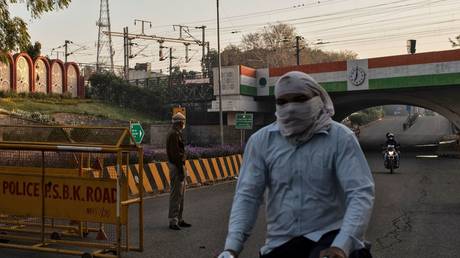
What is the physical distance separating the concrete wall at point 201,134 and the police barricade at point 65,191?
28.7 m

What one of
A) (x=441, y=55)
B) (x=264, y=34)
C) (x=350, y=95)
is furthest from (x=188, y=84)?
(x=264, y=34)

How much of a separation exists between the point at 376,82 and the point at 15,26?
Answer: 28774 millimetres

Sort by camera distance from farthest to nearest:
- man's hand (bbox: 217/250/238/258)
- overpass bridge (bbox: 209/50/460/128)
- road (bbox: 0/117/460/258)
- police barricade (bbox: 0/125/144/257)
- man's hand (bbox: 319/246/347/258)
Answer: overpass bridge (bbox: 209/50/460/128), road (bbox: 0/117/460/258), police barricade (bbox: 0/125/144/257), man's hand (bbox: 217/250/238/258), man's hand (bbox: 319/246/347/258)

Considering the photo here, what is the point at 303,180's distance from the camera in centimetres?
268

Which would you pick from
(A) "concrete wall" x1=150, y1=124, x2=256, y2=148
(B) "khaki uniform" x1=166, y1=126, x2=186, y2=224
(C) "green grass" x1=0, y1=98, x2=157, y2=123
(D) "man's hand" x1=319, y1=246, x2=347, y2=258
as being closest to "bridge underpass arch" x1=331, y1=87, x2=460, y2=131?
(A) "concrete wall" x1=150, y1=124, x2=256, y2=148

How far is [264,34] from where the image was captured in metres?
78.9

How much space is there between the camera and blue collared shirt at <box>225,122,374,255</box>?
8.61 feet

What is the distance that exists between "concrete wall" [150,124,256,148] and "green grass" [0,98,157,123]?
99.4 inches

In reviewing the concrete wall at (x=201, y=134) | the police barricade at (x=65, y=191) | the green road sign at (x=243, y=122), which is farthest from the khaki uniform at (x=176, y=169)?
the concrete wall at (x=201, y=134)

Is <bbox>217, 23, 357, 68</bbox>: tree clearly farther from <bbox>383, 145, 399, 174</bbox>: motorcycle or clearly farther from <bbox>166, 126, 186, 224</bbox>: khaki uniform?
<bbox>166, 126, 186, 224</bbox>: khaki uniform

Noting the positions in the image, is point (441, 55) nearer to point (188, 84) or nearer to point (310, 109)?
point (188, 84)

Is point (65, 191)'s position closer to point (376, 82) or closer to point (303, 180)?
point (303, 180)

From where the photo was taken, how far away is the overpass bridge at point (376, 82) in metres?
34.1

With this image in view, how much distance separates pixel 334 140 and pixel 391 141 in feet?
64.3
